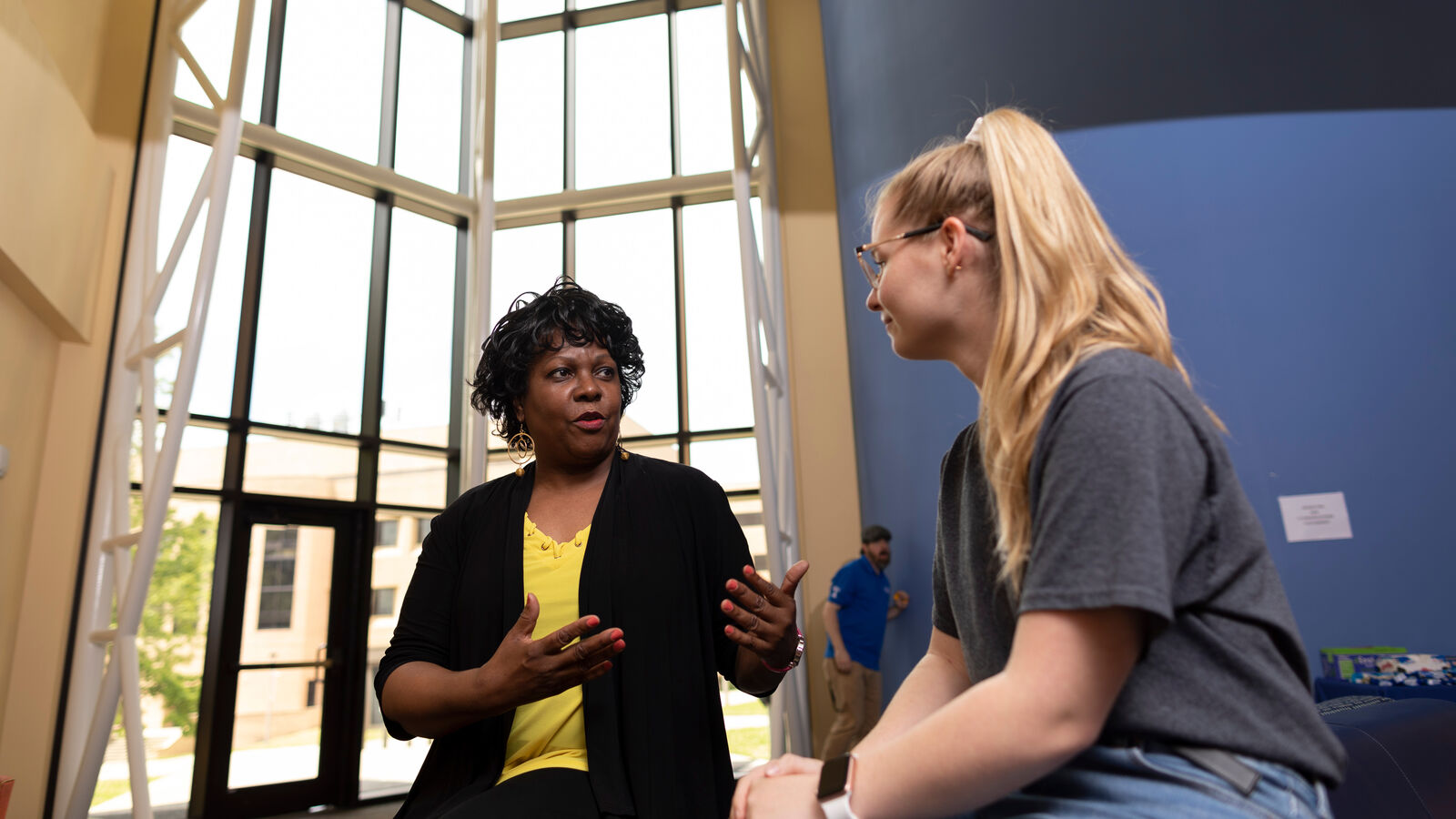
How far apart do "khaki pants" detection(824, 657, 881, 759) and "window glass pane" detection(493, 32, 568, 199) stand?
4.61 m

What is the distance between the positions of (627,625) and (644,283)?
6030 mm

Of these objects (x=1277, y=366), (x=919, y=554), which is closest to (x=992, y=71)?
(x=1277, y=366)

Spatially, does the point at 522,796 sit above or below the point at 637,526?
below

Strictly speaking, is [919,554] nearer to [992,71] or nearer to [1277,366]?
[1277,366]

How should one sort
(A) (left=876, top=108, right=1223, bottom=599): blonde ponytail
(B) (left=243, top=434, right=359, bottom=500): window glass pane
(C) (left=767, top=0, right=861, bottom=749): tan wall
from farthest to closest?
1. (C) (left=767, top=0, right=861, bottom=749): tan wall
2. (B) (left=243, top=434, right=359, bottom=500): window glass pane
3. (A) (left=876, top=108, right=1223, bottom=599): blonde ponytail

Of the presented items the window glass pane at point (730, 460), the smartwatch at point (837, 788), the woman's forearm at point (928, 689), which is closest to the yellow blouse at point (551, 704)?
the woman's forearm at point (928, 689)

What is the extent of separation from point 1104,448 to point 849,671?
5.00m

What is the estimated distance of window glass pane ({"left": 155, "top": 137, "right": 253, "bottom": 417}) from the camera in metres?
5.88

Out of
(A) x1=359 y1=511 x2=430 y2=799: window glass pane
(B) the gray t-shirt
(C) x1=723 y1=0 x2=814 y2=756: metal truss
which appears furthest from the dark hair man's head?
(B) the gray t-shirt

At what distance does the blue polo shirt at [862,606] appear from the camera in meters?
5.38

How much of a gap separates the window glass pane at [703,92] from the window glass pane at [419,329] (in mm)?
2161

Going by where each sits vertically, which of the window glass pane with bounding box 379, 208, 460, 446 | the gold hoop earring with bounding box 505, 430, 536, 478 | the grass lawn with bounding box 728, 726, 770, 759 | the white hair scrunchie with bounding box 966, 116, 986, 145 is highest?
the window glass pane with bounding box 379, 208, 460, 446

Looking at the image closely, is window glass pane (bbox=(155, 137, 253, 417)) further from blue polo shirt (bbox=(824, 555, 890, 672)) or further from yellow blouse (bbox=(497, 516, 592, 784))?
yellow blouse (bbox=(497, 516, 592, 784))

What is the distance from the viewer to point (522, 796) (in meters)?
1.33
